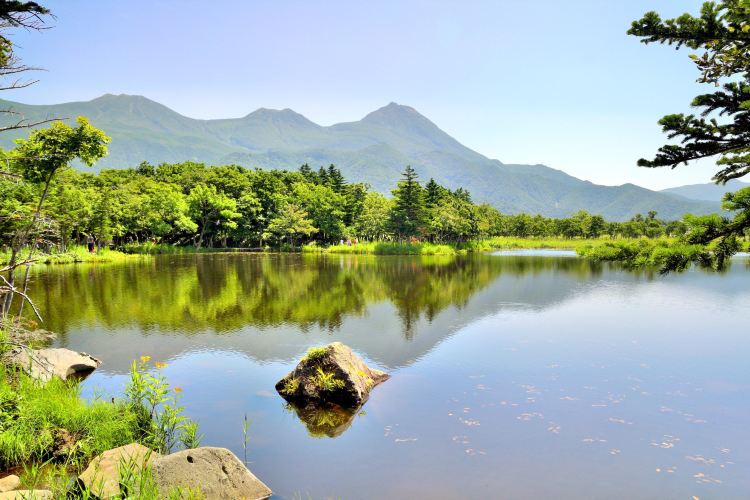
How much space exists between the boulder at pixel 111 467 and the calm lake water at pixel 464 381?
1.81 metres

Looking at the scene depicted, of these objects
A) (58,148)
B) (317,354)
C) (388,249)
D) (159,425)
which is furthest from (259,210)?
(159,425)

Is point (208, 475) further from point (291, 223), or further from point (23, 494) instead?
point (291, 223)

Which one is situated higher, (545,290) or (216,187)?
(216,187)

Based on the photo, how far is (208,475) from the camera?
21.7ft

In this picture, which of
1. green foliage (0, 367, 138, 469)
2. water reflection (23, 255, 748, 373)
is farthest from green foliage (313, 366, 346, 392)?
green foliage (0, 367, 138, 469)

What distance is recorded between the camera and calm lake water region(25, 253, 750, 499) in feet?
25.9

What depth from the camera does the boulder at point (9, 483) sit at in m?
6.26

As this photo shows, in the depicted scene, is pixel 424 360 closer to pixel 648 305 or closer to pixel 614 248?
pixel 614 248

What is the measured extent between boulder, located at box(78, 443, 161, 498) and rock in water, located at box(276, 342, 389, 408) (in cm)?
418

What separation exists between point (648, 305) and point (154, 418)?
25456 mm

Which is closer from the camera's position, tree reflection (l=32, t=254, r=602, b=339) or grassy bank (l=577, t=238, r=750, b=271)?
grassy bank (l=577, t=238, r=750, b=271)

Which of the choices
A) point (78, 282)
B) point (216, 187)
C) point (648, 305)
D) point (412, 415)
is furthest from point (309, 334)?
point (216, 187)

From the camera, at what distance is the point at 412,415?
10.3 meters

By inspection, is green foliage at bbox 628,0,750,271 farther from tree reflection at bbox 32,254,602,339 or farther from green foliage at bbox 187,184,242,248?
green foliage at bbox 187,184,242,248
